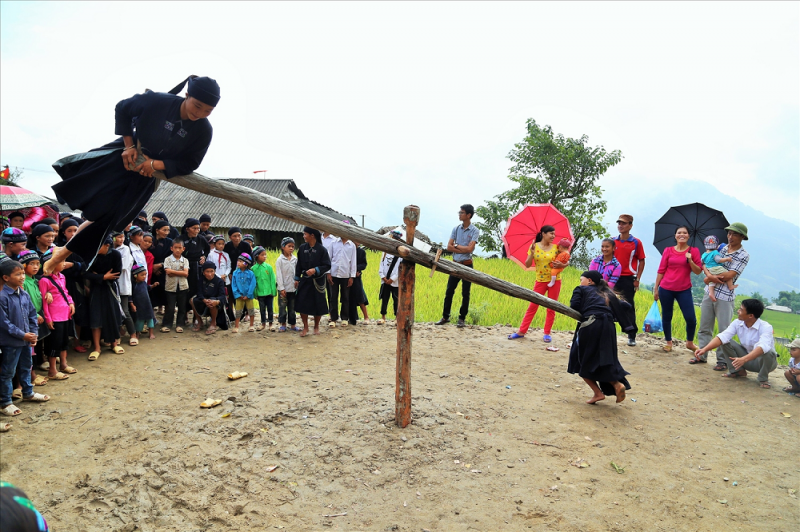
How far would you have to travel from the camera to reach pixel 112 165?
3.04 meters

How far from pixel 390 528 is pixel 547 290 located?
4.96 meters

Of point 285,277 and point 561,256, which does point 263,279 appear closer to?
point 285,277

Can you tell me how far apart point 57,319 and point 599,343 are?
18.7 ft

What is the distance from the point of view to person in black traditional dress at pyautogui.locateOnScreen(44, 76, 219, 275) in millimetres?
2947

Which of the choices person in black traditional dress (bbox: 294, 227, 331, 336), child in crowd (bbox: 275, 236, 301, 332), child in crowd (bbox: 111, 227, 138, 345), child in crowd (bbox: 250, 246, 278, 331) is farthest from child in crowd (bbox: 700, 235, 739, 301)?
child in crowd (bbox: 111, 227, 138, 345)

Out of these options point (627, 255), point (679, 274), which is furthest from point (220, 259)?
point (679, 274)

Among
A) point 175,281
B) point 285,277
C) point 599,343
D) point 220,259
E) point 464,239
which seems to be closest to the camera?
point 599,343

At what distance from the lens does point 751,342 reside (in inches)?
222

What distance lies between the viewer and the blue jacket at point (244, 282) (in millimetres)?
7156

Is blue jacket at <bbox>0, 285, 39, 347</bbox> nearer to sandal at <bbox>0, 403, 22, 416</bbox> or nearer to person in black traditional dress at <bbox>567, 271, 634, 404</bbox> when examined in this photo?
sandal at <bbox>0, 403, 22, 416</bbox>

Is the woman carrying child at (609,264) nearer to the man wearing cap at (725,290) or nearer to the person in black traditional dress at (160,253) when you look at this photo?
the man wearing cap at (725,290)

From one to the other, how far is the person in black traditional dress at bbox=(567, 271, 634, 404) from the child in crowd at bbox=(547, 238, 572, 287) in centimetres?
177

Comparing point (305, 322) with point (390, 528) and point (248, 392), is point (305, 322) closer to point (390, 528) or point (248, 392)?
point (248, 392)

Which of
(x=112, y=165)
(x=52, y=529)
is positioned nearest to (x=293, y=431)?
(x=52, y=529)
